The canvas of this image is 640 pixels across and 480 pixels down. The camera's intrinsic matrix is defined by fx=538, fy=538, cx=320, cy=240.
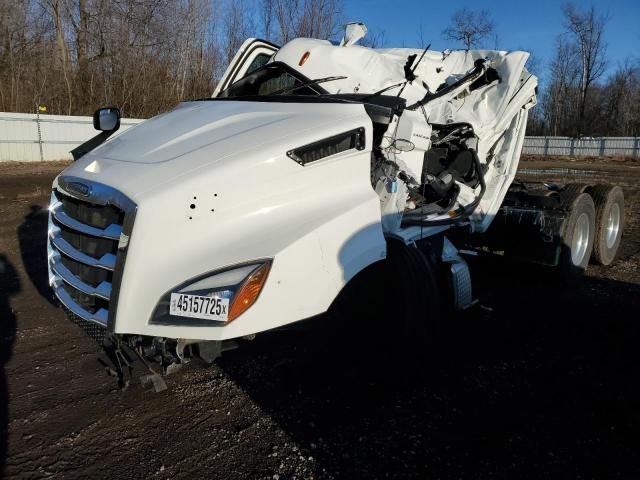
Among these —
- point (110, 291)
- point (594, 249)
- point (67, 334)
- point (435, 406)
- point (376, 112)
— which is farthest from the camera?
point (594, 249)

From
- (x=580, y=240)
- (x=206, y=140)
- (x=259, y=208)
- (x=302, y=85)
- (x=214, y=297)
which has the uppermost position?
(x=302, y=85)

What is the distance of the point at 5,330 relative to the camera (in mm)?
4539

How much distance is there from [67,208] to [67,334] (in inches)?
60.0

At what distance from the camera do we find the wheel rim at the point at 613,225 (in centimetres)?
711

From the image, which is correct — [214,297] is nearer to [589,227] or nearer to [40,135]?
[589,227]

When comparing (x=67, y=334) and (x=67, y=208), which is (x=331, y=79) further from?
(x=67, y=334)

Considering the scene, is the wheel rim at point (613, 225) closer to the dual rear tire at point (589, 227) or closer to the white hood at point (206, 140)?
the dual rear tire at point (589, 227)

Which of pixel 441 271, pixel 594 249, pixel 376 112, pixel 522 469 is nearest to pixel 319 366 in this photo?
pixel 441 271

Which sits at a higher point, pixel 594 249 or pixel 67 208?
pixel 67 208

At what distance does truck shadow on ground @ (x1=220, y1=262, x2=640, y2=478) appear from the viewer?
2873 mm

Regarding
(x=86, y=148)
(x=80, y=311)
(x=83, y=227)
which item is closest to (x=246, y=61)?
(x=86, y=148)

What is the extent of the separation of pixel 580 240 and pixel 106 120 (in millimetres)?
5373

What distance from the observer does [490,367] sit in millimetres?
3979

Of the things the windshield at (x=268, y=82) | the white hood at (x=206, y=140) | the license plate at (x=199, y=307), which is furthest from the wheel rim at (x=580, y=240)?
the license plate at (x=199, y=307)
